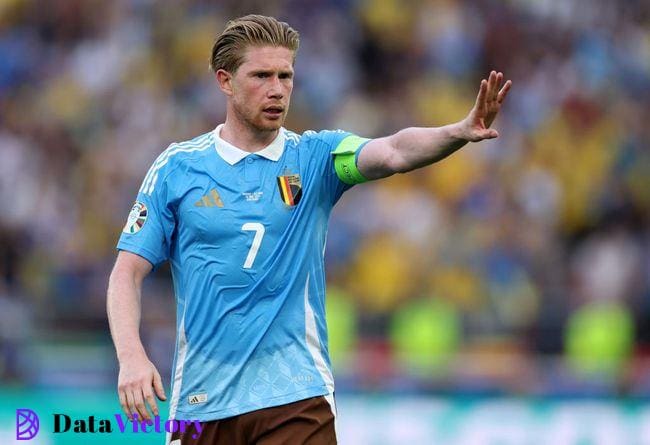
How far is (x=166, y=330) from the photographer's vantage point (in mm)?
12383

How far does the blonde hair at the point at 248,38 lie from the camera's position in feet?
18.1

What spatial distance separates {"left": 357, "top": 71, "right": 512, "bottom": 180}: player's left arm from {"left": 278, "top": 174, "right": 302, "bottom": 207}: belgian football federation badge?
0.86ft

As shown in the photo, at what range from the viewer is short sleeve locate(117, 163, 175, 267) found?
5.48 meters

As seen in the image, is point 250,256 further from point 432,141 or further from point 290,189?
point 432,141

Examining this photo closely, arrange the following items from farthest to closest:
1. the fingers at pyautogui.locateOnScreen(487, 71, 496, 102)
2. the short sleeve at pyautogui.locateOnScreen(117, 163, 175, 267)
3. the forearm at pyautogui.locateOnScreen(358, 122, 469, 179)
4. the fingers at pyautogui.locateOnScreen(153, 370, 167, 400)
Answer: the short sleeve at pyautogui.locateOnScreen(117, 163, 175, 267), the forearm at pyautogui.locateOnScreen(358, 122, 469, 179), the fingers at pyautogui.locateOnScreen(153, 370, 167, 400), the fingers at pyautogui.locateOnScreen(487, 71, 496, 102)

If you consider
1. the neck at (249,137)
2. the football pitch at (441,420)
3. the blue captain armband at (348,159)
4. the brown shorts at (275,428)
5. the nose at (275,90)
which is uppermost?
the nose at (275,90)

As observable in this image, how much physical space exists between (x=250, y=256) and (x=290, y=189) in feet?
1.05

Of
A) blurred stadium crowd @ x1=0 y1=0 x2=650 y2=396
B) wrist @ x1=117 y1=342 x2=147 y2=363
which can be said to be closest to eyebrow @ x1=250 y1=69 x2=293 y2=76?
wrist @ x1=117 y1=342 x2=147 y2=363

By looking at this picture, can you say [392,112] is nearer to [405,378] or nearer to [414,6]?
[414,6]

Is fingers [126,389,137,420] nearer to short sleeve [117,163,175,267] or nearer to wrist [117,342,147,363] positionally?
wrist [117,342,147,363]

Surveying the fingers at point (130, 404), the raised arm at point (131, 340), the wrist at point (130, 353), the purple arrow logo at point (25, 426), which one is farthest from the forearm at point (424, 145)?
the purple arrow logo at point (25, 426)

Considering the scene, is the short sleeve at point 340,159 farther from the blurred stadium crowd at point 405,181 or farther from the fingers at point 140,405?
the blurred stadium crowd at point 405,181

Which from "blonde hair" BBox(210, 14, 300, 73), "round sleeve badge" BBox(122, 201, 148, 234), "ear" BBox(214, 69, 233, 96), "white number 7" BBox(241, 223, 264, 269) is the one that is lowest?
"white number 7" BBox(241, 223, 264, 269)

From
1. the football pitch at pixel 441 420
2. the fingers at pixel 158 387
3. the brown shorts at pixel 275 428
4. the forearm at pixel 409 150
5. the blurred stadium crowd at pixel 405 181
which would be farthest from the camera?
the blurred stadium crowd at pixel 405 181
